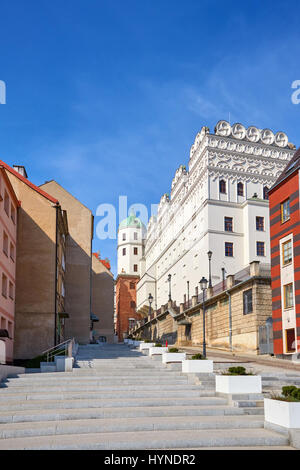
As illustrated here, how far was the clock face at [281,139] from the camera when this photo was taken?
54750mm

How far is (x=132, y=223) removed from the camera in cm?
10400

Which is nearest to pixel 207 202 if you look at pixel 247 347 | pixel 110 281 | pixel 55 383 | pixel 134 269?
pixel 110 281

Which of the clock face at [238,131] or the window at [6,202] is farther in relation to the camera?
the clock face at [238,131]

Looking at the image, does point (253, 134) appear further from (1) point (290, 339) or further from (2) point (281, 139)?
(1) point (290, 339)

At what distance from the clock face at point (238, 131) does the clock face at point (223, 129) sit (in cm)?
71

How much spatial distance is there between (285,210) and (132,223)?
75.9m

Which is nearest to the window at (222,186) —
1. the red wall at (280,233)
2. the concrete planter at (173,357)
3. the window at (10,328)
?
the red wall at (280,233)

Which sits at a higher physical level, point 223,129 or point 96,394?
point 223,129

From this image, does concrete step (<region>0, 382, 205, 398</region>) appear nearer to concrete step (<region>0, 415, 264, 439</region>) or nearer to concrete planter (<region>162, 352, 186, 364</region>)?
concrete step (<region>0, 415, 264, 439</region>)

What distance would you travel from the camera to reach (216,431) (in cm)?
1117

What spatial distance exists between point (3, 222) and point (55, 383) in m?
10.6

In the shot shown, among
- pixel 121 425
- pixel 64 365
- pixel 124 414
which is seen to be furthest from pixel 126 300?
pixel 121 425

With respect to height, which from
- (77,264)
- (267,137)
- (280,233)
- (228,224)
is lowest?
(77,264)

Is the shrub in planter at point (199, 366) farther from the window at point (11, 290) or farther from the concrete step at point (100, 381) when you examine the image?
the window at point (11, 290)
